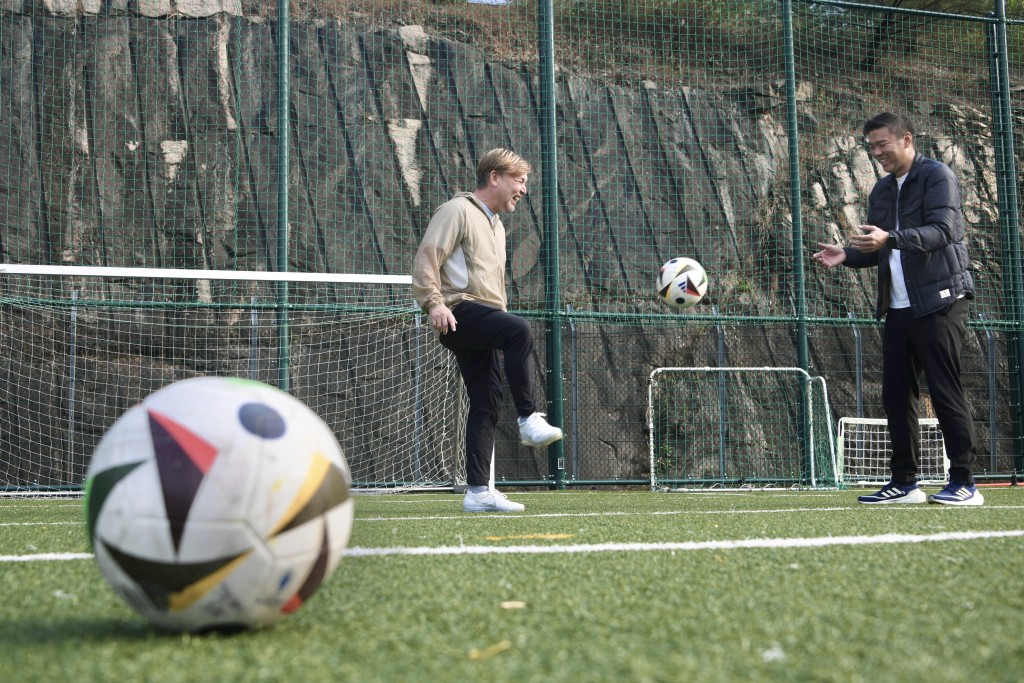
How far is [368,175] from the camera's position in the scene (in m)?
11.2

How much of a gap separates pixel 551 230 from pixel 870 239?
4.73 metres

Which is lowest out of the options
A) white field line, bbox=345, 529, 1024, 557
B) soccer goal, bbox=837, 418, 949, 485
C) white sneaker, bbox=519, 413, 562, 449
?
soccer goal, bbox=837, 418, 949, 485

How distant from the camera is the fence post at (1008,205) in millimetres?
10227

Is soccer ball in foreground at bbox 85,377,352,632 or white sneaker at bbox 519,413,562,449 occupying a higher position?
soccer ball in foreground at bbox 85,377,352,632

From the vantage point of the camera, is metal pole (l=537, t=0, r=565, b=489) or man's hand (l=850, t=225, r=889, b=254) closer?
man's hand (l=850, t=225, r=889, b=254)

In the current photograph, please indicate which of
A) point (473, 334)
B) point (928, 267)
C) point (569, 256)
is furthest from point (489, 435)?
point (569, 256)

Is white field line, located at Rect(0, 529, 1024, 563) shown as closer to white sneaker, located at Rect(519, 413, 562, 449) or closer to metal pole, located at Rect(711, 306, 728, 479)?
white sneaker, located at Rect(519, 413, 562, 449)

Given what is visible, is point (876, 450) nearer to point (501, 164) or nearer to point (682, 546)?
point (501, 164)

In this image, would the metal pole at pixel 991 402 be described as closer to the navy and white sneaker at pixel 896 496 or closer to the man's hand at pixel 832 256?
the navy and white sneaker at pixel 896 496

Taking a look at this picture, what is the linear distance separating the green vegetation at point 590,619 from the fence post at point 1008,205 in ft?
25.8

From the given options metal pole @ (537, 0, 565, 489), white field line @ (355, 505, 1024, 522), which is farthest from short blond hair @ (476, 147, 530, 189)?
metal pole @ (537, 0, 565, 489)

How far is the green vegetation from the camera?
150cm

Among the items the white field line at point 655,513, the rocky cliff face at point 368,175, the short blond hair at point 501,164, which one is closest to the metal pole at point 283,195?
the rocky cliff face at point 368,175

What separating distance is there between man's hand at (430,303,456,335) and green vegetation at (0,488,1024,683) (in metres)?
1.62
